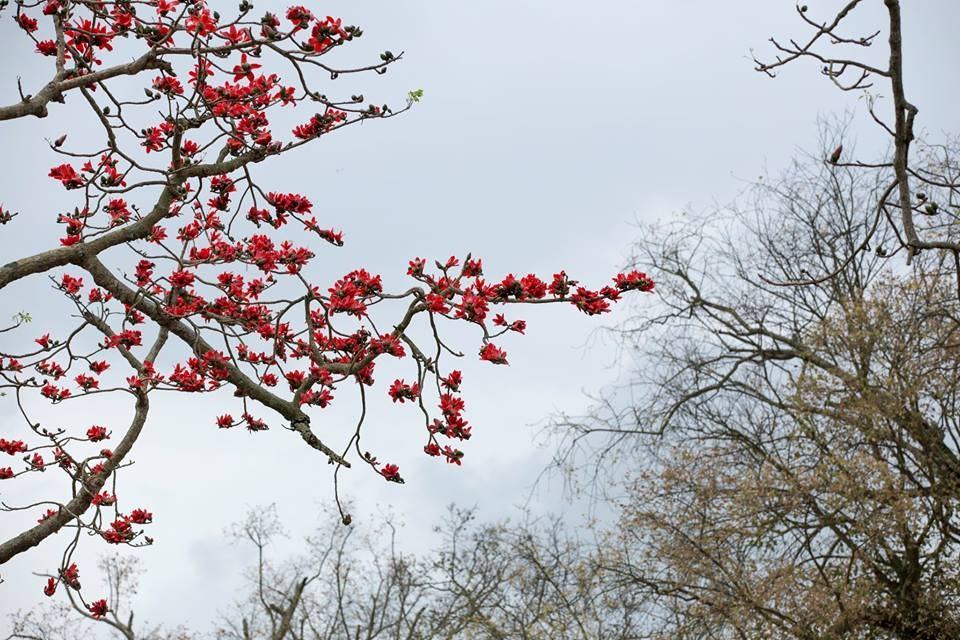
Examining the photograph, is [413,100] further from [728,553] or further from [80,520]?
[728,553]

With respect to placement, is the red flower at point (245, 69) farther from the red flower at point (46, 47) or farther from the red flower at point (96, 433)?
the red flower at point (96, 433)

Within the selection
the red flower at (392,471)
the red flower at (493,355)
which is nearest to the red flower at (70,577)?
the red flower at (392,471)

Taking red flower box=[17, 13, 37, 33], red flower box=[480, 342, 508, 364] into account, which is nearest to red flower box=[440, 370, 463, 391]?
red flower box=[480, 342, 508, 364]

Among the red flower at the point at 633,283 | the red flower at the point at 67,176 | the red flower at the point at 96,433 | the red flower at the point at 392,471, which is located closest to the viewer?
the red flower at the point at 633,283

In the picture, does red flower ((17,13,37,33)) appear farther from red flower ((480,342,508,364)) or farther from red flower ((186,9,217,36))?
red flower ((480,342,508,364))

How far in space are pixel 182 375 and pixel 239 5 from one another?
1582 millimetres

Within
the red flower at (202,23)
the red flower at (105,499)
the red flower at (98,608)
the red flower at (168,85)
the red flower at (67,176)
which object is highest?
the red flower at (168,85)

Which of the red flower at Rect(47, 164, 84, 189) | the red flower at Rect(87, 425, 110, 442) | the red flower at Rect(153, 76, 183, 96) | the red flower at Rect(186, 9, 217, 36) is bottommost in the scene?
the red flower at Rect(87, 425, 110, 442)

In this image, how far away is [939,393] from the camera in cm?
844

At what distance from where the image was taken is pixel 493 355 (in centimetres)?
347

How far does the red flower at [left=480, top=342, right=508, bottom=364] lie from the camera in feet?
11.4

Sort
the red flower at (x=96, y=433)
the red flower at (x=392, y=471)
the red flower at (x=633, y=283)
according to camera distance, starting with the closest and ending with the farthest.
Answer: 1. the red flower at (x=633, y=283)
2. the red flower at (x=392, y=471)
3. the red flower at (x=96, y=433)

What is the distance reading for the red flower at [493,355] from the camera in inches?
136

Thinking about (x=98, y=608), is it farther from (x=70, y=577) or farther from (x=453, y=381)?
(x=453, y=381)
